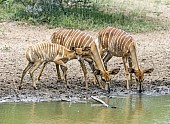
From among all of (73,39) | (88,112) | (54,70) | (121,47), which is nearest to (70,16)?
(54,70)

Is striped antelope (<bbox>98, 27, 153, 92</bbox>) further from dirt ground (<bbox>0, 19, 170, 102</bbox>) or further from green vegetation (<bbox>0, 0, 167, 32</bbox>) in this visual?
green vegetation (<bbox>0, 0, 167, 32</bbox>)

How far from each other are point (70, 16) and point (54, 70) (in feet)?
15.7

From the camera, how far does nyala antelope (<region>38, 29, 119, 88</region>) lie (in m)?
9.82

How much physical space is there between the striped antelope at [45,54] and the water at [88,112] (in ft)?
3.35

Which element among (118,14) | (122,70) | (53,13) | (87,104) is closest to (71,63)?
(122,70)

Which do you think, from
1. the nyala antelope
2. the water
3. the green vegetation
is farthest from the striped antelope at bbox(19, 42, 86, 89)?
the green vegetation

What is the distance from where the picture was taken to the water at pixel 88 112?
24.9 feet

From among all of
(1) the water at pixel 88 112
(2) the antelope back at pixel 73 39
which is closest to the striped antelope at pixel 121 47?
(2) the antelope back at pixel 73 39

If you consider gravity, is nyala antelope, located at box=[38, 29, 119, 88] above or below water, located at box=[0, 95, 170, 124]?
above

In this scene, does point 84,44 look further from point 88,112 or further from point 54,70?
point 88,112

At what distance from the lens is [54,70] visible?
36.7 feet

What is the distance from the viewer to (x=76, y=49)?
9.76 meters

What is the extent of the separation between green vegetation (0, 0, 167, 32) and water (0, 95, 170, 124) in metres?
6.58

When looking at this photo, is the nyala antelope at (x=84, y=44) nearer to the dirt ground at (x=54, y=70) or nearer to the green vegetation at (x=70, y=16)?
the dirt ground at (x=54, y=70)
